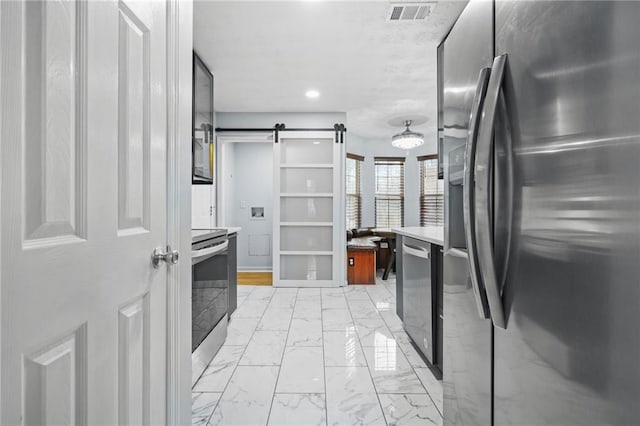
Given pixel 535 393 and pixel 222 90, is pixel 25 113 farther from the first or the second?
pixel 222 90

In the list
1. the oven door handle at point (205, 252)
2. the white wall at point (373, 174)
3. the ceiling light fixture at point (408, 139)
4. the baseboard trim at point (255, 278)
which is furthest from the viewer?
the white wall at point (373, 174)

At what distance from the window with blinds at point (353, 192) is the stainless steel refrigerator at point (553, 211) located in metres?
4.98

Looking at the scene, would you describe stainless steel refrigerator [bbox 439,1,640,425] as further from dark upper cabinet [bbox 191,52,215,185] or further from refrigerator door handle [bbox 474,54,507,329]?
dark upper cabinet [bbox 191,52,215,185]

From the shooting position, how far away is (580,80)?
2.10 feet

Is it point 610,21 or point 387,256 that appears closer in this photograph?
point 610,21

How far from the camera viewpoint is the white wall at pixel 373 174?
652cm

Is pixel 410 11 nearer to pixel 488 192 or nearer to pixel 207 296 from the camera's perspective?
pixel 488 192

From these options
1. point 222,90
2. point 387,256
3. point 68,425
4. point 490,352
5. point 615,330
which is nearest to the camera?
point 615,330

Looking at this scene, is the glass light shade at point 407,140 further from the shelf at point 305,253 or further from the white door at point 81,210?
the white door at point 81,210

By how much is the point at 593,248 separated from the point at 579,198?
0.10m

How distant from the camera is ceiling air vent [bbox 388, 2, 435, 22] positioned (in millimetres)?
2268

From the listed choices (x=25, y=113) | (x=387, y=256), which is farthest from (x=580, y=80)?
(x=387, y=256)

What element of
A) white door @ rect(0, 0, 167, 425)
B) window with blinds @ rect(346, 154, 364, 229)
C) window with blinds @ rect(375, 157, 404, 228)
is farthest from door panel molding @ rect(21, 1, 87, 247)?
window with blinds @ rect(375, 157, 404, 228)

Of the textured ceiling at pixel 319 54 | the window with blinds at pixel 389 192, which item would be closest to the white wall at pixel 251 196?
the textured ceiling at pixel 319 54
